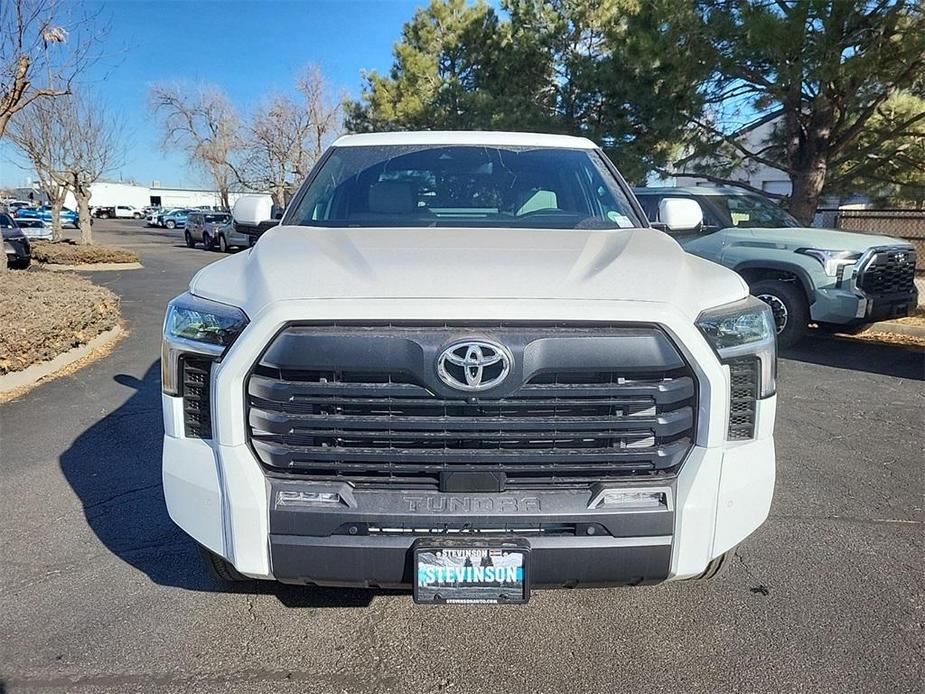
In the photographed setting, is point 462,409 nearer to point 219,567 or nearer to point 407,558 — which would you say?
point 407,558

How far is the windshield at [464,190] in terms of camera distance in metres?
3.36

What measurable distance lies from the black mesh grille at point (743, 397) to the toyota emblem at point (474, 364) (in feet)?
2.56

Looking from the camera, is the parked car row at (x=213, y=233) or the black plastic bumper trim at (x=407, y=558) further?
the parked car row at (x=213, y=233)

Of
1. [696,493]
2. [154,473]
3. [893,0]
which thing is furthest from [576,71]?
[696,493]

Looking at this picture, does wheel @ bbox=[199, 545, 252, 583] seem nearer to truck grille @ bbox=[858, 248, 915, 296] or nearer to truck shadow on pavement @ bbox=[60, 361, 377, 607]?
truck shadow on pavement @ bbox=[60, 361, 377, 607]

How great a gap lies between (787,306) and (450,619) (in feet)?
21.3

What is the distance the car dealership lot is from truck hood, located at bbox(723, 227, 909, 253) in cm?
414

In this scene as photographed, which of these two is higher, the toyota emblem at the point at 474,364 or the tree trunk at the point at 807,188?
the tree trunk at the point at 807,188

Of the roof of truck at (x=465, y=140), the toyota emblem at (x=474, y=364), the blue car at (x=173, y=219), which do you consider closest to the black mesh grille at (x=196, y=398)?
the toyota emblem at (x=474, y=364)

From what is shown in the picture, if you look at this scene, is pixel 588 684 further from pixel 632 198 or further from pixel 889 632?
pixel 632 198

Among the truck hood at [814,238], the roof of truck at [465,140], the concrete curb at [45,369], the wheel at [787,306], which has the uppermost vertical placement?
the roof of truck at [465,140]

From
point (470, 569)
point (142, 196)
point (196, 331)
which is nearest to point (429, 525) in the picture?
point (470, 569)

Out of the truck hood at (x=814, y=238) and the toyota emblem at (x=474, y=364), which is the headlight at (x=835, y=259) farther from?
the toyota emblem at (x=474, y=364)

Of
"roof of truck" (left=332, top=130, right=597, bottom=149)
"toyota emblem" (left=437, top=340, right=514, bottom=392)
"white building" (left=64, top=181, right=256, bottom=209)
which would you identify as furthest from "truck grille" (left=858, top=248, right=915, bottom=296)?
"white building" (left=64, top=181, right=256, bottom=209)
